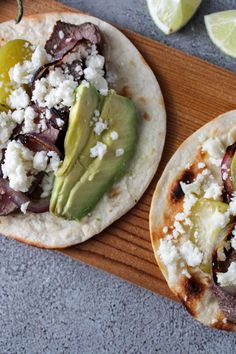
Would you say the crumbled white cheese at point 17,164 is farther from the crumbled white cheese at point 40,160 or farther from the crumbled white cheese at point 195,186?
the crumbled white cheese at point 195,186

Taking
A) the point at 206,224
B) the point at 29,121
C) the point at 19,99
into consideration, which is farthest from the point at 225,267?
the point at 19,99

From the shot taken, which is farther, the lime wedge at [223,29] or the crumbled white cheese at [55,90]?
the lime wedge at [223,29]

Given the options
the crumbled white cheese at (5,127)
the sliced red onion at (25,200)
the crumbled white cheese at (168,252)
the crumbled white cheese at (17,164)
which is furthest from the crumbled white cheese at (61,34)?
the crumbled white cheese at (168,252)

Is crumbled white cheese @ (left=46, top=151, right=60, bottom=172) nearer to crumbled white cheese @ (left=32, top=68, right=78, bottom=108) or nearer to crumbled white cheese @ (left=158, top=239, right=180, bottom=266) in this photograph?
crumbled white cheese @ (left=32, top=68, right=78, bottom=108)

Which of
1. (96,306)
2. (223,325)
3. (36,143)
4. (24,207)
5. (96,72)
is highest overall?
(96,72)

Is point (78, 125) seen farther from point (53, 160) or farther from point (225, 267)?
point (225, 267)

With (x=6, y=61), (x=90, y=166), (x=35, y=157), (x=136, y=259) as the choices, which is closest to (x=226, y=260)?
(x=136, y=259)
